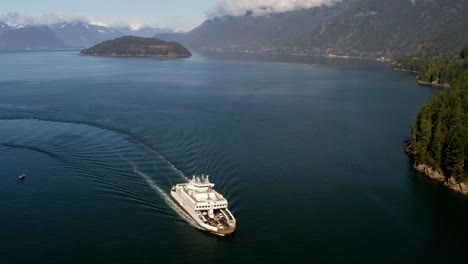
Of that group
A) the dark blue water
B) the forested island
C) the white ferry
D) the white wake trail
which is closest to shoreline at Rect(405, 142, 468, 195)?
the forested island

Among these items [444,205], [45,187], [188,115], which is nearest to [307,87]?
[188,115]

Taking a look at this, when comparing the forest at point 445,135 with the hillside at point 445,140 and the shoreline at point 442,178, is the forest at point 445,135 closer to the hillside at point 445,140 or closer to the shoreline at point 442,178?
the hillside at point 445,140

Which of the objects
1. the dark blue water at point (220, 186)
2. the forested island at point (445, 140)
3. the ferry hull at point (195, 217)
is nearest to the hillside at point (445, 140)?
the forested island at point (445, 140)

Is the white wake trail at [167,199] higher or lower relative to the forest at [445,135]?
lower

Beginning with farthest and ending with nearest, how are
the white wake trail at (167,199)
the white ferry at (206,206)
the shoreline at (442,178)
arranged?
1. the shoreline at (442,178)
2. the white wake trail at (167,199)
3. the white ferry at (206,206)

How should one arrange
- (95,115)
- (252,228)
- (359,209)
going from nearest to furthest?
(252,228) < (359,209) < (95,115)

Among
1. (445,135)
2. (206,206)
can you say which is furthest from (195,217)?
(445,135)

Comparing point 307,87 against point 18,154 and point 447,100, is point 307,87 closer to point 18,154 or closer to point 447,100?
point 447,100
